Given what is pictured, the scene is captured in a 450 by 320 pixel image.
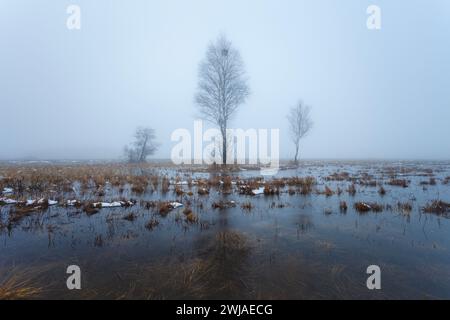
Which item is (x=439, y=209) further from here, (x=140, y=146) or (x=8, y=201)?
(x=140, y=146)

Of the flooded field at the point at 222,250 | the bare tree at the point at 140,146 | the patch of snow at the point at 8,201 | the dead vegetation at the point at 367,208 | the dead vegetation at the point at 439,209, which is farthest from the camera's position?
the bare tree at the point at 140,146

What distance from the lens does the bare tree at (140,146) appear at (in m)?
37.8

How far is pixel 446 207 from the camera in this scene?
6.43m

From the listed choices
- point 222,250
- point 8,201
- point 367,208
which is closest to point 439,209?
point 367,208

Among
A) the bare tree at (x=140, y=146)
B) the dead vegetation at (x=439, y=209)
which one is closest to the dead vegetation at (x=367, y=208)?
the dead vegetation at (x=439, y=209)

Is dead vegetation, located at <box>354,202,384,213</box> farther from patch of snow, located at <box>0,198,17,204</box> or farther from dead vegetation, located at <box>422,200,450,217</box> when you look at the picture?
patch of snow, located at <box>0,198,17,204</box>

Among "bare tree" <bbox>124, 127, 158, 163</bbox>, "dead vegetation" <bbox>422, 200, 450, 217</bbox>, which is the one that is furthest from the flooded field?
"bare tree" <bbox>124, 127, 158, 163</bbox>

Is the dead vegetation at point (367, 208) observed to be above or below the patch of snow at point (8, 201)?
below

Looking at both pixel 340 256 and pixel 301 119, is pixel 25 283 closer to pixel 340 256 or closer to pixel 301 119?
pixel 340 256

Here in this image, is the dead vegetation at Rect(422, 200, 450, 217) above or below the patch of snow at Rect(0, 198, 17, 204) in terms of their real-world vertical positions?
A: below

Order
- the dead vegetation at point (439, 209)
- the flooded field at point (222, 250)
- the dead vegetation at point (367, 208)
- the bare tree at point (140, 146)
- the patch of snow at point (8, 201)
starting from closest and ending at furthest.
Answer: the flooded field at point (222, 250), the dead vegetation at point (439, 209), the dead vegetation at point (367, 208), the patch of snow at point (8, 201), the bare tree at point (140, 146)

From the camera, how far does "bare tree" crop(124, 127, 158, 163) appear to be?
37.8 meters

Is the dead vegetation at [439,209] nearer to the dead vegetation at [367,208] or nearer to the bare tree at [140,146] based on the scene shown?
the dead vegetation at [367,208]

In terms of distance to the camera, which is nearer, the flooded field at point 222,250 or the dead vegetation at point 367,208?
the flooded field at point 222,250
